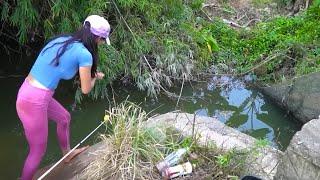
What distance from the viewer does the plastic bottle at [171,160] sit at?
4488 millimetres

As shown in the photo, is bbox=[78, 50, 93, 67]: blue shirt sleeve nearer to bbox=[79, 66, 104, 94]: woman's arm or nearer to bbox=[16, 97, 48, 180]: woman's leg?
bbox=[79, 66, 104, 94]: woman's arm

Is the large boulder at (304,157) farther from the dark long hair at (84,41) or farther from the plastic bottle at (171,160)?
the dark long hair at (84,41)

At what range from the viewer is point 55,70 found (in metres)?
4.42

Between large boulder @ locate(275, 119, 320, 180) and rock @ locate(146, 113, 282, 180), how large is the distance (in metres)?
0.55

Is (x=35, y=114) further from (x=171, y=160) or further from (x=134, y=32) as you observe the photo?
(x=134, y=32)

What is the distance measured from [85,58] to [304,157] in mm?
2036

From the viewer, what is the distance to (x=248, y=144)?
498 cm

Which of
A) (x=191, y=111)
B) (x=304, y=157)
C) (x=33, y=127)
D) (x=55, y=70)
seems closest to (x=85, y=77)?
(x=55, y=70)

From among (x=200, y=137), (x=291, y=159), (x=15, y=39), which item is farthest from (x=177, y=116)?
(x=15, y=39)

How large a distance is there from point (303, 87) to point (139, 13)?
110 inches

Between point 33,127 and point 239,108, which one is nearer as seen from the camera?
point 33,127

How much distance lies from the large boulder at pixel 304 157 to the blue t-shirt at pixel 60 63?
1.90 m

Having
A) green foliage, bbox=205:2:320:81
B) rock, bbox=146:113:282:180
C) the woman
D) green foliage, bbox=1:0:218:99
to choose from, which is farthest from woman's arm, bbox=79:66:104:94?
green foliage, bbox=205:2:320:81

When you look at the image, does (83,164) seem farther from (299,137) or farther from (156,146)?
(299,137)
